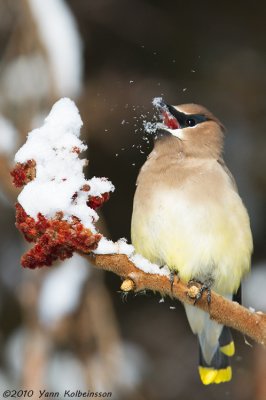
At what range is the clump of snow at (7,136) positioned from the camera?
3.86 meters

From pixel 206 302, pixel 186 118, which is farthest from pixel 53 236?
pixel 186 118

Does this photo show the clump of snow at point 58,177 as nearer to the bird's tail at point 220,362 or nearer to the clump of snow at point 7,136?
the clump of snow at point 7,136

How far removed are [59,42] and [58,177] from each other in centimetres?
235

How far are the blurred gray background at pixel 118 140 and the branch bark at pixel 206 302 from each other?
1.09 metres

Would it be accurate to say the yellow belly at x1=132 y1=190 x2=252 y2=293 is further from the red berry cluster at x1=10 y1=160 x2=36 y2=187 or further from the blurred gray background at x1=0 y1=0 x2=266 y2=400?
the red berry cluster at x1=10 y1=160 x2=36 y2=187

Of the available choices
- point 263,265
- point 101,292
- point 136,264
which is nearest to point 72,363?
point 101,292

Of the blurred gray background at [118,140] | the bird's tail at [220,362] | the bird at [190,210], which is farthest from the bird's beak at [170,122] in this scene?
the bird's tail at [220,362]

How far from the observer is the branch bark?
282 centimetres

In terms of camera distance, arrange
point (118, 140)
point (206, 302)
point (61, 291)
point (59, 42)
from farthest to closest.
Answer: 1. point (118, 140)
2. point (59, 42)
3. point (61, 291)
4. point (206, 302)

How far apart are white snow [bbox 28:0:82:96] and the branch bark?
1887mm

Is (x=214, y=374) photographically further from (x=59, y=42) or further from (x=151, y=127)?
(x=59, y=42)

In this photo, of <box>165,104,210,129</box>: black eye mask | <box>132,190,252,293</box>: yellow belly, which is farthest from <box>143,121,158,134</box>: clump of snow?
<box>132,190,252,293</box>: yellow belly

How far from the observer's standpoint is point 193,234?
3.65 m

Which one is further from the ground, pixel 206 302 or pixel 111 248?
pixel 111 248
